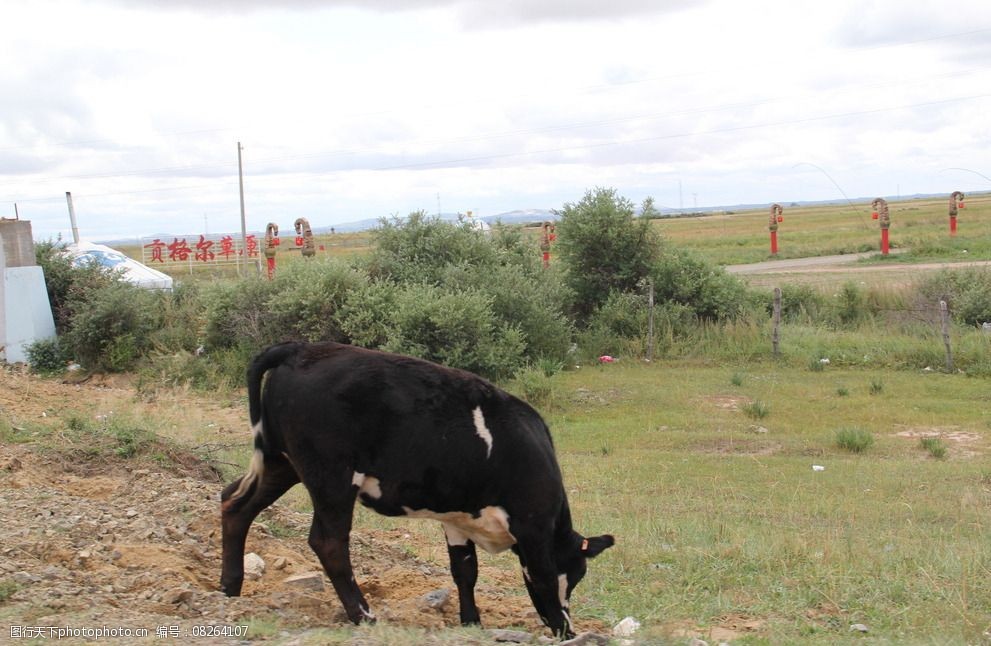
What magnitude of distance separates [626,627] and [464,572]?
3.45ft

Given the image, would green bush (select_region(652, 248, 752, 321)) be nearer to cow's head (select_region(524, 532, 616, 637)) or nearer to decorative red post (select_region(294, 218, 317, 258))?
decorative red post (select_region(294, 218, 317, 258))

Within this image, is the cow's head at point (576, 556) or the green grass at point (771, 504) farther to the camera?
the green grass at point (771, 504)

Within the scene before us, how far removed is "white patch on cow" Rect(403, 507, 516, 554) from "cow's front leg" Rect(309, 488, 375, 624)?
1.28 feet

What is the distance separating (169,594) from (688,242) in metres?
54.2

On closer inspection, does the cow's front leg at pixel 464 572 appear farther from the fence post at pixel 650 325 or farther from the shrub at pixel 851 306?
the shrub at pixel 851 306

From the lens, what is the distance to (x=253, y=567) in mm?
7199

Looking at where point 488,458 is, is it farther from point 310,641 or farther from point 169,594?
point 169,594

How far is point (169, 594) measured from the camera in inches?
240

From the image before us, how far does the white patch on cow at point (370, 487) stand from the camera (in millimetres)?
6285

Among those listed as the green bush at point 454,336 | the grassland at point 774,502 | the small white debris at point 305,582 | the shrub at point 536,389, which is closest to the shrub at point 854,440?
the grassland at point 774,502

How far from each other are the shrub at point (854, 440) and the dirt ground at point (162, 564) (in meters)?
7.56

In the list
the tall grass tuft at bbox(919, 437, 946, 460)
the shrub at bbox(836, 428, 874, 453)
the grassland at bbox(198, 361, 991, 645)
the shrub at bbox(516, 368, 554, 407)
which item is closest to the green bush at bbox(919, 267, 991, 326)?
the grassland at bbox(198, 361, 991, 645)

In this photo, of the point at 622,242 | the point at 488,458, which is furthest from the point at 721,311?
the point at 488,458

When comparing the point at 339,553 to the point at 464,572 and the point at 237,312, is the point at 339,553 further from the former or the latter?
the point at 237,312
